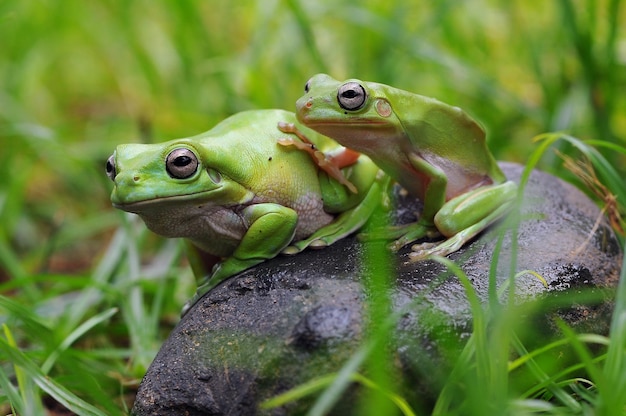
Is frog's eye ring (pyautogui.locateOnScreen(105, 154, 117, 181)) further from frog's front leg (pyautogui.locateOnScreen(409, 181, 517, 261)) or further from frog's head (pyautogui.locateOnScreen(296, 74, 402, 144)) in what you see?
frog's front leg (pyautogui.locateOnScreen(409, 181, 517, 261))

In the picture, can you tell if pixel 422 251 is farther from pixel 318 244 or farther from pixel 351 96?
pixel 351 96

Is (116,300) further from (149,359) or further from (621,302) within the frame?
(621,302)

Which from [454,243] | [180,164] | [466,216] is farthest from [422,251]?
[180,164]

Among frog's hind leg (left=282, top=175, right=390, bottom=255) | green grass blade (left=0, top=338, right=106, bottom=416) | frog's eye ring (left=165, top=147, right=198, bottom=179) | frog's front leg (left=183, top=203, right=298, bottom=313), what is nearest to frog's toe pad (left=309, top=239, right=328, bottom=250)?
frog's hind leg (left=282, top=175, right=390, bottom=255)

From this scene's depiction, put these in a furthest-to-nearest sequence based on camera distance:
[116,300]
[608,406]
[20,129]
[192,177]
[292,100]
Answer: [292,100] < [20,129] < [116,300] < [192,177] < [608,406]

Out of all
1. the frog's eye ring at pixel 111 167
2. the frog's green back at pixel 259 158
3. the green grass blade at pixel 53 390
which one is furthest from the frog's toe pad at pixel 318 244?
the green grass blade at pixel 53 390

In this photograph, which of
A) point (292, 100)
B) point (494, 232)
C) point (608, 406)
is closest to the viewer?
point (608, 406)

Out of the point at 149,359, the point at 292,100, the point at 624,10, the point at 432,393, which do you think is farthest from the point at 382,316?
the point at 624,10
